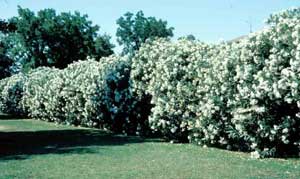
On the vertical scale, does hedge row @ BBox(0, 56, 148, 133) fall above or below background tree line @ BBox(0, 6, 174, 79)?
below

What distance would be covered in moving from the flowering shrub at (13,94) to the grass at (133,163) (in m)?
24.5

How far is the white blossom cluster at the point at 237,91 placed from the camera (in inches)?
453

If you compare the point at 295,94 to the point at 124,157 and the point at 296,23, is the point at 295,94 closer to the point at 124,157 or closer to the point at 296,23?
the point at 296,23

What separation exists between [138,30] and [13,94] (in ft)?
158

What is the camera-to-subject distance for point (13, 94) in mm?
40625

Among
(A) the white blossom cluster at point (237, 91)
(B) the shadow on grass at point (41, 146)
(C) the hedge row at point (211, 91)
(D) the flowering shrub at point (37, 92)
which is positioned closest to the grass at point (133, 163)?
(B) the shadow on grass at point (41, 146)

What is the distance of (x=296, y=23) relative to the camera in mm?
11352

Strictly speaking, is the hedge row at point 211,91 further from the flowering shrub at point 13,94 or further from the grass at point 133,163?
the flowering shrub at point 13,94

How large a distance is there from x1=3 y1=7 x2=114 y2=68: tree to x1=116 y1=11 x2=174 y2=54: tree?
7112 mm

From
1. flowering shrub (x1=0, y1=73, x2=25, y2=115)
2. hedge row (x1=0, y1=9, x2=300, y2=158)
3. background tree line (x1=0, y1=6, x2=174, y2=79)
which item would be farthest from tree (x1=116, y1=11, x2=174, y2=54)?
hedge row (x1=0, y1=9, x2=300, y2=158)

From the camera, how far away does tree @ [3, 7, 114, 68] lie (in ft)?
251

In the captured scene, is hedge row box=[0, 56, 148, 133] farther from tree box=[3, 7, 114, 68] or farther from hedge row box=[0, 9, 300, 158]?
tree box=[3, 7, 114, 68]

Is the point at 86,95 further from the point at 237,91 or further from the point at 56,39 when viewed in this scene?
the point at 56,39

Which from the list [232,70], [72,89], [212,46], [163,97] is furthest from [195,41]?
[72,89]
